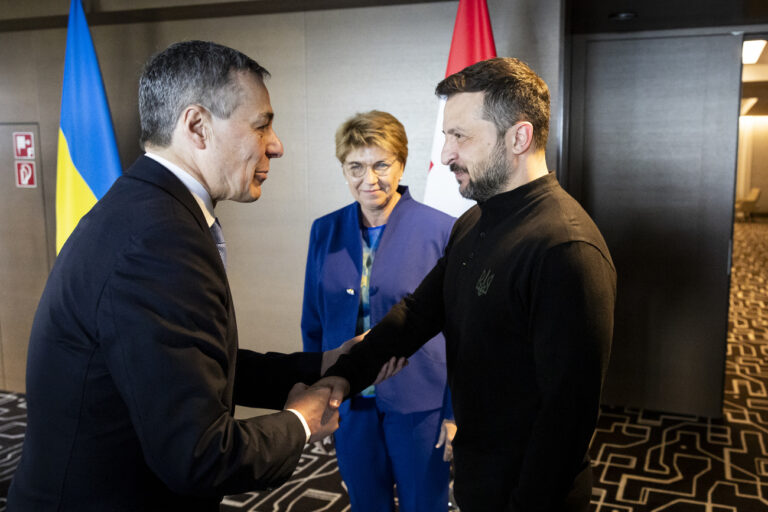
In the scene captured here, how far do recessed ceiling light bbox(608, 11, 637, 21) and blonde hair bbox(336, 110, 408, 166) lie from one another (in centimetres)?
173

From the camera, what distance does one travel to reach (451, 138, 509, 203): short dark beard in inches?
60.8

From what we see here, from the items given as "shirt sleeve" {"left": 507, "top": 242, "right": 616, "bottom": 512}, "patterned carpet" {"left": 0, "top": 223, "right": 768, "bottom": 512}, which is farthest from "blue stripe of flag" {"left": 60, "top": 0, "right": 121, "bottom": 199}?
"shirt sleeve" {"left": 507, "top": 242, "right": 616, "bottom": 512}

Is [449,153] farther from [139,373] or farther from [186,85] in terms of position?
[139,373]

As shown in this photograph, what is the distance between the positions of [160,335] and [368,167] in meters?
1.40

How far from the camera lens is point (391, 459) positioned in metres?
2.13

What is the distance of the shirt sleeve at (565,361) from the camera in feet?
4.17

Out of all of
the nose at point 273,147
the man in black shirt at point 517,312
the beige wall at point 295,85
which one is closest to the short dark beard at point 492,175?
the man in black shirt at point 517,312

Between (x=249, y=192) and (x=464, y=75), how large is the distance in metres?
0.62

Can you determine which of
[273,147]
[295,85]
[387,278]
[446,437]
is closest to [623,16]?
[295,85]

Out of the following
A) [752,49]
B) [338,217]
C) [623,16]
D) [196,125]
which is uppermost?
[752,49]

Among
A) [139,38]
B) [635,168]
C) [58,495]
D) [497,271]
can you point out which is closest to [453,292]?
[497,271]

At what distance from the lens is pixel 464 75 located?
156 centimetres

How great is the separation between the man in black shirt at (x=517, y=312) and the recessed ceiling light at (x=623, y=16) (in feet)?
7.07

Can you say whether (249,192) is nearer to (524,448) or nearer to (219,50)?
(219,50)
